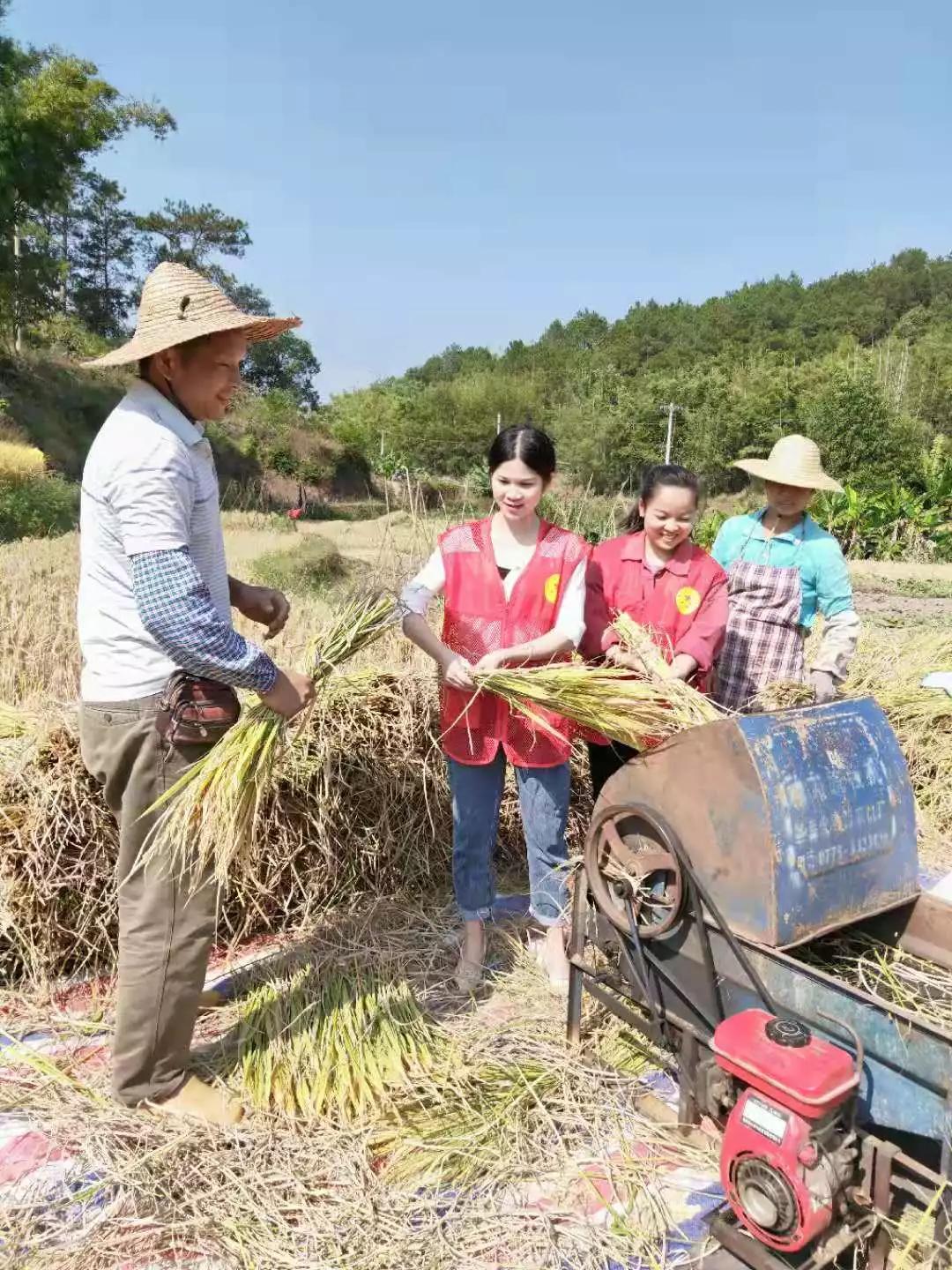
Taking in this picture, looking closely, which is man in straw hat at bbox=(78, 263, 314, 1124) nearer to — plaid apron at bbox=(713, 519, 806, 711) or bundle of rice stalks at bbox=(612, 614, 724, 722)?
bundle of rice stalks at bbox=(612, 614, 724, 722)

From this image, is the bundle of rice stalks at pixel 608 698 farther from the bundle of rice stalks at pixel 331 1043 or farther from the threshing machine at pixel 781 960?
the bundle of rice stalks at pixel 331 1043

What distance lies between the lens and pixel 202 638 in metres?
1.86

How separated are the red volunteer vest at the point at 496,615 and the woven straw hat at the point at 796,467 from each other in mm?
1052

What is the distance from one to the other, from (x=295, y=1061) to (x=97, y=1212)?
0.57m

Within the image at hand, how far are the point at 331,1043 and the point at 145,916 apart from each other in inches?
27.1

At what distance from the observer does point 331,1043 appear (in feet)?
7.84

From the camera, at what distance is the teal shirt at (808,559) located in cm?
326

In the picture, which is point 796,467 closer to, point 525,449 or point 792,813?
point 525,449

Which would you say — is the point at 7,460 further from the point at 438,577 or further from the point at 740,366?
the point at 740,366

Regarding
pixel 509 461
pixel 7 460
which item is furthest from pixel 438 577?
pixel 7 460

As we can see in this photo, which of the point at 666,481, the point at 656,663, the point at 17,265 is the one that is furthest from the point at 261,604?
the point at 17,265

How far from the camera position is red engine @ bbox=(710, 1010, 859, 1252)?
5.06 feet

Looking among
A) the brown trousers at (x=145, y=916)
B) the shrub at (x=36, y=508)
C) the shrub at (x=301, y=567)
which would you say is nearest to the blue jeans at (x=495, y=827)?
the brown trousers at (x=145, y=916)

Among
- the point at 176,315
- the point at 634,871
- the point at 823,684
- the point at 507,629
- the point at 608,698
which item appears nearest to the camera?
the point at 176,315
